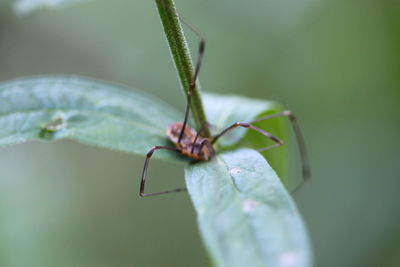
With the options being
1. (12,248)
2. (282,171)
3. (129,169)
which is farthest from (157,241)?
(282,171)

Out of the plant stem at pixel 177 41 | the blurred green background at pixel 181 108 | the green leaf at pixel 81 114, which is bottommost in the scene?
the blurred green background at pixel 181 108

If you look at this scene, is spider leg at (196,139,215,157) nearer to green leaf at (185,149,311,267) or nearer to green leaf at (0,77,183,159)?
green leaf at (0,77,183,159)

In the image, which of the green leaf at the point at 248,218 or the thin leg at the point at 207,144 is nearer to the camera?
Answer: the green leaf at the point at 248,218

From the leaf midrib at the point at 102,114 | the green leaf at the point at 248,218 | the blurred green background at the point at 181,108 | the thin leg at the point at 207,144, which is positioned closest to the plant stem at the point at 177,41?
the thin leg at the point at 207,144

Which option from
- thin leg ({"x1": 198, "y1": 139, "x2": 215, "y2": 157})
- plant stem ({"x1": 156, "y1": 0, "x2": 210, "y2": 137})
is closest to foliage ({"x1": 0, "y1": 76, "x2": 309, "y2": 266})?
thin leg ({"x1": 198, "y1": 139, "x2": 215, "y2": 157})

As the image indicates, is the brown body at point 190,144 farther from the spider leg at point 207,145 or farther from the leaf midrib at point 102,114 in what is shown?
the leaf midrib at point 102,114

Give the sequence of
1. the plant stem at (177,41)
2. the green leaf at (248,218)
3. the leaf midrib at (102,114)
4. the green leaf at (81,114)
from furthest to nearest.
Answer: the leaf midrib at (102,114) → the green leaf at (81,114) → the plant stem at (177,41) → the green leaf at (248,218)

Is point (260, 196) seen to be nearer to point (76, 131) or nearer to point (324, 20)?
point (76, 131)
